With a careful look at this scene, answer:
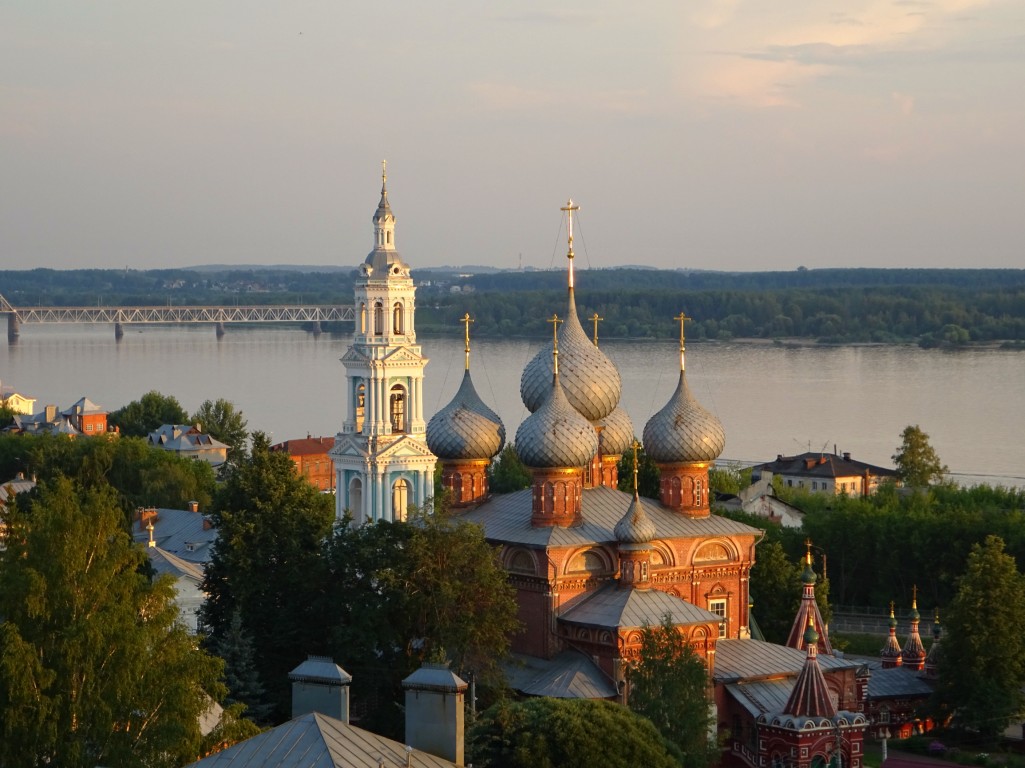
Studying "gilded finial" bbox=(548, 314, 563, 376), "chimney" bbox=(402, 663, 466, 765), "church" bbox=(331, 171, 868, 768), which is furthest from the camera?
"gilded finial" bbox=(548, 314, 563, 376)

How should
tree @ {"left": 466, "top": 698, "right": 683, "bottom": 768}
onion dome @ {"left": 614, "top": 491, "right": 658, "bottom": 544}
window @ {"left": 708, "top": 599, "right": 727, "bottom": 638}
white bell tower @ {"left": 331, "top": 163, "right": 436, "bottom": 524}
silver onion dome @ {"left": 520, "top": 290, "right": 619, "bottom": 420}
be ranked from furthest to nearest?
white bell tower @ {"left": 331, "top": 163, "right": 436, "bottom": 524}, silver onion dome @ {"left": 520, "top": 290, "right": 619, "bottom": 420}, window @ {"left": 708, "top": 599, "right": 727, "bottom": 638}, onion dome @ {"left": 614, "top": 491, "right": 658, "bottom": 544}, tree @ {"left": 466, "top": 698, "right": 683, "bottom": 768}

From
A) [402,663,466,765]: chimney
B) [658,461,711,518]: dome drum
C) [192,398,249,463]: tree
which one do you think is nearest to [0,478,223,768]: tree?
→ [402,663,466,765]: chimney

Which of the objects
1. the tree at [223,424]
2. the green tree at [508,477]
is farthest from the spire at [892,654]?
the tree at [223,424]

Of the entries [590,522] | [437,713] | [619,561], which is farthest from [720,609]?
[437,713]

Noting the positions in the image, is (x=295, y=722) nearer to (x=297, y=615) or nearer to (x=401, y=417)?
(x=297, y=615)

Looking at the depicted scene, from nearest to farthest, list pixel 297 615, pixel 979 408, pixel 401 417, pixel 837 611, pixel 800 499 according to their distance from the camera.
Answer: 1. pixel 297 615
2. pixel 401 417
3. pixel 837 611
4. pixel 800 499
5. pixel 979 408

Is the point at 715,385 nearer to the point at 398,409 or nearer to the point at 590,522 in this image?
the point at 398,409

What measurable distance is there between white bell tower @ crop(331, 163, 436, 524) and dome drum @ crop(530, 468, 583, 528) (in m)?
6.35

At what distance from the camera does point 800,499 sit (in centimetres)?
3319

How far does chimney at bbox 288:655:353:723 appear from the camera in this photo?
33.2 ft

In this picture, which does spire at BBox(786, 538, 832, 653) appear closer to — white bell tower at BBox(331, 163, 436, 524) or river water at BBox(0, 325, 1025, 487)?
white bell tower at BBox(331, 163, 436, 524)

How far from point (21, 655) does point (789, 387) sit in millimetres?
50095

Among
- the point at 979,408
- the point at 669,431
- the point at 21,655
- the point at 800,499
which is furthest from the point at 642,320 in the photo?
the point at 21,655

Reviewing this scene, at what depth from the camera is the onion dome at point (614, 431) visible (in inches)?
734
